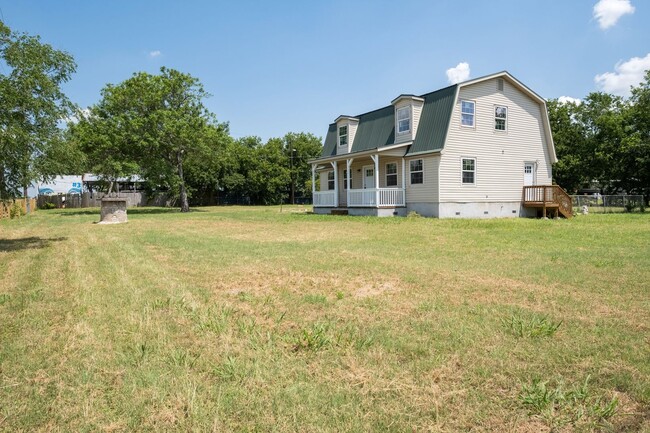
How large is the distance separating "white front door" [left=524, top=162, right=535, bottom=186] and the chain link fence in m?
3.66

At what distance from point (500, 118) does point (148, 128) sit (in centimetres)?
2220

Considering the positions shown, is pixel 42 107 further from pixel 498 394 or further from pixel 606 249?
pixel 606 249

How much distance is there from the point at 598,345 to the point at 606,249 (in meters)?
6.21

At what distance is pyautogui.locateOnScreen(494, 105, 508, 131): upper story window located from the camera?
2025cm

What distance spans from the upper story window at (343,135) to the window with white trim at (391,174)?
11.7 feet

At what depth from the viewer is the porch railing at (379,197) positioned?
19.4 m

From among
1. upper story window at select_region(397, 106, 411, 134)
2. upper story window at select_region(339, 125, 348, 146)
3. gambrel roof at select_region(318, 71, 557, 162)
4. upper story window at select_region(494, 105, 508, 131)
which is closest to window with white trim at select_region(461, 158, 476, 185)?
gambrel roof at select_region(318, 71, 557, 162)

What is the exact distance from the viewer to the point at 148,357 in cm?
320

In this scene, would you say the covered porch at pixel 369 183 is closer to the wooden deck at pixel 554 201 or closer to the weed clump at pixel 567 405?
the wooden deck at pixel 554 201

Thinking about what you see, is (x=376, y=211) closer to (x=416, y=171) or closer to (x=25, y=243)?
(x=416, y=171)

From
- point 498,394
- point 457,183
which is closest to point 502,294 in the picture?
point 498,394

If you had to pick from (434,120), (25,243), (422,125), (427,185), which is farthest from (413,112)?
(25,243)

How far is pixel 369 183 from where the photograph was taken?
73.4ft

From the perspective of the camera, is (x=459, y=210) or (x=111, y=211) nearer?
(x=111, y=211)
